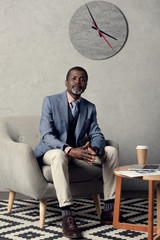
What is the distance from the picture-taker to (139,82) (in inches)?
143

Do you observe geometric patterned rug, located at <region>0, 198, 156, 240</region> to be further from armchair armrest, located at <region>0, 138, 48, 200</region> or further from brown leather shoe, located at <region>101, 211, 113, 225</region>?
armchair armrest, located at <region>0, 138, 48, 200</region>

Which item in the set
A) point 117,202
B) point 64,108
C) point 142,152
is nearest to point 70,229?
point 117,202

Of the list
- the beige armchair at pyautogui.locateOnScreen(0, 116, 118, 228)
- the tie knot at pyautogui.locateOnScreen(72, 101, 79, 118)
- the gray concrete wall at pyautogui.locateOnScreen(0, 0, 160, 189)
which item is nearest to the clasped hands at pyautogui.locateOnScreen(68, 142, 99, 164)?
the beige armchair at pyautogui.locateOnScreen(0, 116, 118, 228)

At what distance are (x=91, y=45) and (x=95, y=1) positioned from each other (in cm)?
44

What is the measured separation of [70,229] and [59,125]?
0.82 meters

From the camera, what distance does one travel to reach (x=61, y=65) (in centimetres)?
363

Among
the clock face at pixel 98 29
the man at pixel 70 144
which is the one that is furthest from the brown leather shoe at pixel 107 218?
the clock face at pixel 98 29

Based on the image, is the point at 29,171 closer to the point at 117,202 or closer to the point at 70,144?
the point at 70,144

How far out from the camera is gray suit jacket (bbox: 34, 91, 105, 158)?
268cm

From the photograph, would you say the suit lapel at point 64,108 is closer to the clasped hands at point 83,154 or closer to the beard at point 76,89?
the beard at point 76,89

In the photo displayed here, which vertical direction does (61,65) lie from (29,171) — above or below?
above

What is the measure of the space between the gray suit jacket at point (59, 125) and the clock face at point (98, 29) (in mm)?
921

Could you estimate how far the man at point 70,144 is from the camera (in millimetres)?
2342

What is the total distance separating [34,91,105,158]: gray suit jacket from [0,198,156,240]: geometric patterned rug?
49cm
